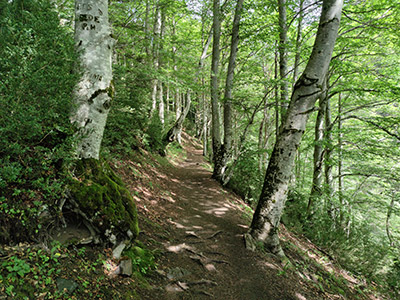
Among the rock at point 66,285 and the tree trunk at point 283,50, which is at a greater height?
the tree trunk at point 283,50

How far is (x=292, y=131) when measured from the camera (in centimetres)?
464

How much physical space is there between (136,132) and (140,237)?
5.40 m

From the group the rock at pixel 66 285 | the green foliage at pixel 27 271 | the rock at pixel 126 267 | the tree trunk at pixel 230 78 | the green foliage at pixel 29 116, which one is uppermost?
the tree trunk at pixel 230 78

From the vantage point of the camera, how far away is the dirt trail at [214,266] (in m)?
3.72

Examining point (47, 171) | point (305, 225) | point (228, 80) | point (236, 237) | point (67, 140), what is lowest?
point (305, 225)

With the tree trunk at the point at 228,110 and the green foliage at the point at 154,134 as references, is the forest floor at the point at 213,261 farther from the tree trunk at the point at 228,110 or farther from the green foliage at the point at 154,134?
the green foliage at the point at 154,134

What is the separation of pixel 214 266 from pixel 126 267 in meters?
2.13

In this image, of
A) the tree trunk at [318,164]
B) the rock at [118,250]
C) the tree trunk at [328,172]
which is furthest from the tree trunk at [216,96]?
the rock at [118,250]

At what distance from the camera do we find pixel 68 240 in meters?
2.71

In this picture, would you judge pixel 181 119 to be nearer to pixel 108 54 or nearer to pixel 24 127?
pixel 108 54

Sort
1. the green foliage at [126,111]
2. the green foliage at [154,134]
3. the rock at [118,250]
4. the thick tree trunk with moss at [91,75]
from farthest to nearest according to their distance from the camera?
1. the green foliage at [154,134]
2. the green foliage at [126,111]
3. the thick tree trunk with moss at [91,75]
4. the rock at [118,250]

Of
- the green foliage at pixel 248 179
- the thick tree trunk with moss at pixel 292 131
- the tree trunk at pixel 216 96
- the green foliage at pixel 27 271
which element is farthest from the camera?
the tree trunk at pixel 216 96

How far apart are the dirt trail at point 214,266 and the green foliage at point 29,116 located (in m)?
2.05

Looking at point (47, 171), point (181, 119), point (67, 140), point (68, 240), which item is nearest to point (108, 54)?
point (67, 140)
